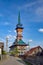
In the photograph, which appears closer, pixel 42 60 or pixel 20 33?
pixel 42 60

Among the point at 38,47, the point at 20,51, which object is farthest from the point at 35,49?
the point at 20,51

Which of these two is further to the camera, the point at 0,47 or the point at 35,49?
the point at 35,49

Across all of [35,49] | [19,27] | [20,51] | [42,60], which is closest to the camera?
[42,60]

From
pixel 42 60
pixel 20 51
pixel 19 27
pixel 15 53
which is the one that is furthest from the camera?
pixel 19 27

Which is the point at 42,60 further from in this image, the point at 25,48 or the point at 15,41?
the point at 15,41

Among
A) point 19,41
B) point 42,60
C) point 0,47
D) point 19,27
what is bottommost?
point 42,60

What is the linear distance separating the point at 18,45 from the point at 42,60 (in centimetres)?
8144

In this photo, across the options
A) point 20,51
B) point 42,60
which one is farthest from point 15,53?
point 42,60

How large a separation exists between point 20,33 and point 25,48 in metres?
10.8

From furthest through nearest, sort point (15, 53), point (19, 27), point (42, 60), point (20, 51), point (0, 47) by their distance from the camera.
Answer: point (19, 27)
point (20, 51)
point (15, 53)
point (0, 47)
point (42, 60)

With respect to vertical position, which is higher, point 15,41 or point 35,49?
point 15,41

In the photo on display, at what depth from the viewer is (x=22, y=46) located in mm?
115188

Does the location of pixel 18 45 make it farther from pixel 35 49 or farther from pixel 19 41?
pixel 35 49

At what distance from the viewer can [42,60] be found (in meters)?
33.8
